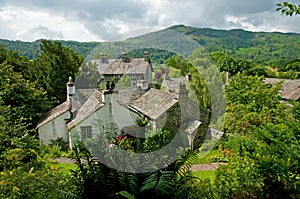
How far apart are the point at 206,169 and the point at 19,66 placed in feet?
53.3

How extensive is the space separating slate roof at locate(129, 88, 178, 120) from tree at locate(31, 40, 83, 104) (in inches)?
353

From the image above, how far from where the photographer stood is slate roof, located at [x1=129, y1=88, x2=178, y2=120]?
1147 centimetres

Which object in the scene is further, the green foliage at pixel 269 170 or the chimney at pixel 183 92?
Answer: the chimney at pixel 183 92

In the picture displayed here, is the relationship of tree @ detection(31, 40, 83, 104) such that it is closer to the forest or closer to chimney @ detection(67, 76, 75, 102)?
chimney @ detection(67, 76, 75, 102)

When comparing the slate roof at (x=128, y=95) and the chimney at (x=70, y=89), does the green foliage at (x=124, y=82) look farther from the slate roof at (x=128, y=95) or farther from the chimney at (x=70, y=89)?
the chimney at (x=70, y=89)

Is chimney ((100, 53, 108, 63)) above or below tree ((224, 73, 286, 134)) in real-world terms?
above

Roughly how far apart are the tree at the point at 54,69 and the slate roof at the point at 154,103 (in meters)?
8.95

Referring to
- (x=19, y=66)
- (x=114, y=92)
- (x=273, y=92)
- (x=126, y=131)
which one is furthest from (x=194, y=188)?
(x=19, y=66)

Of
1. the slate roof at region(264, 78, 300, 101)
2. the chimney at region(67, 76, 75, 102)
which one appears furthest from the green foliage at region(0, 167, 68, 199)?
the slate roof at region(264, 78, 300, 101)

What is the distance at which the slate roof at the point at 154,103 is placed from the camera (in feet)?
37.6

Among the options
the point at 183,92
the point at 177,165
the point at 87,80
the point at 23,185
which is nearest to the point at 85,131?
the point at 183,92

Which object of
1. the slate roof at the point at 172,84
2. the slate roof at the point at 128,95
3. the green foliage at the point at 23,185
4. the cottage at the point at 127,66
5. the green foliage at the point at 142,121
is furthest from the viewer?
the slate roof at the point at 128,95

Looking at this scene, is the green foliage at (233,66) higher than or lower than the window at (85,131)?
higher

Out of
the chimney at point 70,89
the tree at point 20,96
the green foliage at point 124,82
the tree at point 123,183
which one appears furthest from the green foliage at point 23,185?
the chimney at point 70,89
